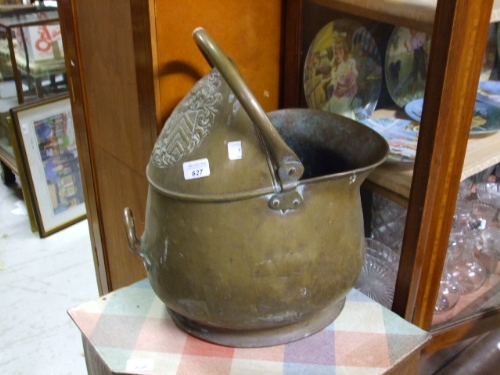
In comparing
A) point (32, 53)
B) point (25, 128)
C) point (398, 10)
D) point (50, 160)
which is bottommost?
point (50, 160)

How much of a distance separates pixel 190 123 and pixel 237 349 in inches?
12.4

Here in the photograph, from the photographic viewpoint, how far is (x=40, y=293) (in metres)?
1.88

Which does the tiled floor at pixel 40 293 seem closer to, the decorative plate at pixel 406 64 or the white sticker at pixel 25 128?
the white sticker at pixel 25 128

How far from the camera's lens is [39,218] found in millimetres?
2164

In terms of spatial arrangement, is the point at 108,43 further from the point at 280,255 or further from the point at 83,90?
the point at 280,255

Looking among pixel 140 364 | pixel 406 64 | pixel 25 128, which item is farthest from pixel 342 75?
pixel 25 128

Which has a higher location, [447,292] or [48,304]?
[447,292]

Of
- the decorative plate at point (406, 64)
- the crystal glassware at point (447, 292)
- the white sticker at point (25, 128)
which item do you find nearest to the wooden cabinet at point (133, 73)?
the decorative plate at point (406, 64)

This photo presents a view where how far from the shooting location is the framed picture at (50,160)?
210cm

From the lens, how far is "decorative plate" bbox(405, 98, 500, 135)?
3.00 feet

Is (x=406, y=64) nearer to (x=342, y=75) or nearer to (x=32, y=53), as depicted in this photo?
(x=342, y=75)

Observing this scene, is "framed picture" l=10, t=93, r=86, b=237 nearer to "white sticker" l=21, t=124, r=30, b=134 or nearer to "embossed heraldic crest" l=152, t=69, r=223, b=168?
"white sticker" l=21, t=124, r=30, b=134

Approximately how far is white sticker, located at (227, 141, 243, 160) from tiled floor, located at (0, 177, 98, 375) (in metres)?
1.14

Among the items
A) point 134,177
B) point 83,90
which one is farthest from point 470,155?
point 83,90
